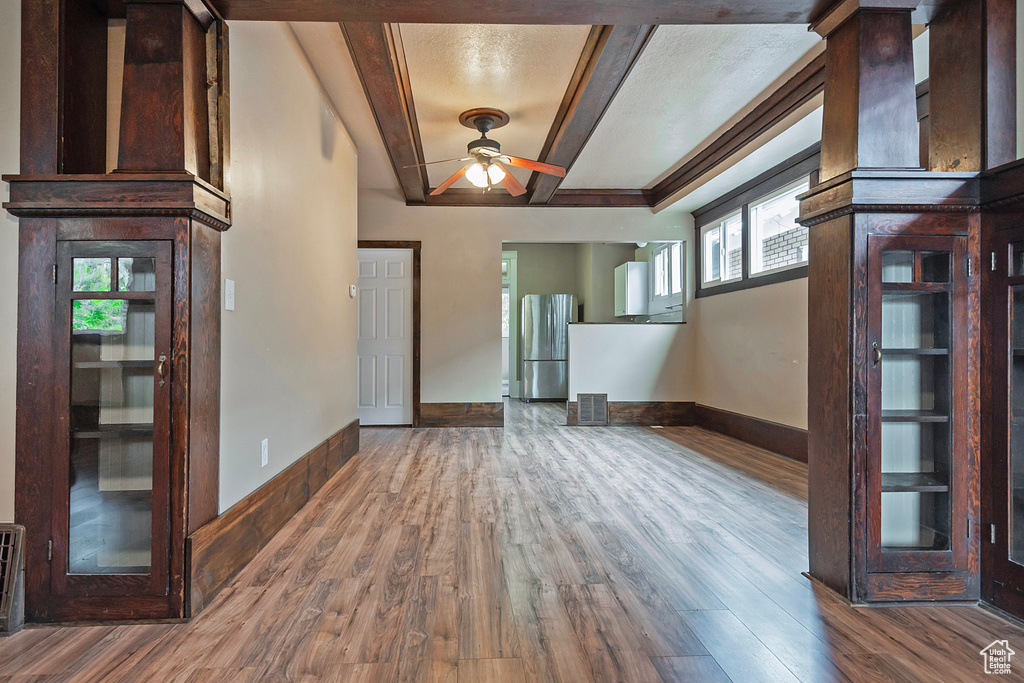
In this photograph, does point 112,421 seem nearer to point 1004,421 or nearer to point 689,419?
point 1004,421

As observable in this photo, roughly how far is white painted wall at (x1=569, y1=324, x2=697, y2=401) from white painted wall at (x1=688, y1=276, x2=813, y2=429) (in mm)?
171

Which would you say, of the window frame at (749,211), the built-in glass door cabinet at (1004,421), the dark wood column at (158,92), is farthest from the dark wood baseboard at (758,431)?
the dark wood column at (158,92)

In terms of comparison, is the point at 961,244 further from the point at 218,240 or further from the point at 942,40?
the point at 218,240

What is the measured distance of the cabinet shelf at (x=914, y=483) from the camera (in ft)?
6.32

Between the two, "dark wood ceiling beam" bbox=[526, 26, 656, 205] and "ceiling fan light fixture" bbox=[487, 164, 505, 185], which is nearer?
"dark wood ceiling beam" bbox=[526, 26, 656, 205]

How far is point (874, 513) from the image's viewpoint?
6.22 ft

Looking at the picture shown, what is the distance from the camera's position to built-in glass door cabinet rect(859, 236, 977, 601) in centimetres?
190

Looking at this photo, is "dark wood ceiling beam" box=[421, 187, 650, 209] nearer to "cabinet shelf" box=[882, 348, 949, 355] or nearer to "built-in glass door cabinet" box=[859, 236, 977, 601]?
"built-in glass door cabinet" box=[859, 236, 977, 601]

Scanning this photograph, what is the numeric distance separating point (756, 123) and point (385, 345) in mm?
4094

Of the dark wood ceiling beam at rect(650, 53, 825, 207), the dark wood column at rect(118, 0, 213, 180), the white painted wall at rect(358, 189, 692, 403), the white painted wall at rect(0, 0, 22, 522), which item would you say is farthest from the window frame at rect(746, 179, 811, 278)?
the white painted wall at rect(0, 0, 22, 522)

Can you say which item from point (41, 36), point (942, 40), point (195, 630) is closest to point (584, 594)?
→ point (195, 630)

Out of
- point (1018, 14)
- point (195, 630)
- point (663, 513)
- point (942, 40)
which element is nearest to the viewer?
point (195, 630)

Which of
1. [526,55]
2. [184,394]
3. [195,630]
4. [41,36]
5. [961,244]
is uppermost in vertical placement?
[526,55]

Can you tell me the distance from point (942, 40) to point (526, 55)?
6.58 feet
